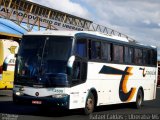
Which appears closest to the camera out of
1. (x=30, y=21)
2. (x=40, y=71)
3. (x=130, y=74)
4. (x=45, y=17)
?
(x=40, y=71)

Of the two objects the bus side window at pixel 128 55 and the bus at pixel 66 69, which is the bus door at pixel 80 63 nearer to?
the bus at pixel 66 69

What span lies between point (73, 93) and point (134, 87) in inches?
251

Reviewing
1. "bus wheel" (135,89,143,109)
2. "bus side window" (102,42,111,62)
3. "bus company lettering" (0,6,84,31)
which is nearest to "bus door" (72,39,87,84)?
"bus side window" (102,42,111,62)

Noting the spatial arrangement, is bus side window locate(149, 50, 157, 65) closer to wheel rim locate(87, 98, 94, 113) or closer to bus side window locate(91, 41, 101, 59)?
bus side window locate(91, 41, 101, 59)

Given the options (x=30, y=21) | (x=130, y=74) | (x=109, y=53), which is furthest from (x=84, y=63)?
(x=30, y=21)

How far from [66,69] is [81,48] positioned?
54.3 inches

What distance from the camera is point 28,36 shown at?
629 inches

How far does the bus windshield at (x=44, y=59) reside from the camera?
49.2 feet

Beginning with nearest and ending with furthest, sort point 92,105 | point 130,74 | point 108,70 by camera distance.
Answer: point 92,105, point 108,70, point 130,74

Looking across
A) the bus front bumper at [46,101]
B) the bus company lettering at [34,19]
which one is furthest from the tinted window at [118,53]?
the bus company lettering at [34,19]

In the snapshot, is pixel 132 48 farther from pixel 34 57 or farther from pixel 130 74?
pixel 34 57

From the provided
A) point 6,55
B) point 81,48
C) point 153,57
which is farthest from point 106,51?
point 6,55

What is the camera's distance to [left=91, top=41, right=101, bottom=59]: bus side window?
16797mm

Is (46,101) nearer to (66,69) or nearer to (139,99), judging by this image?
(66,69)
